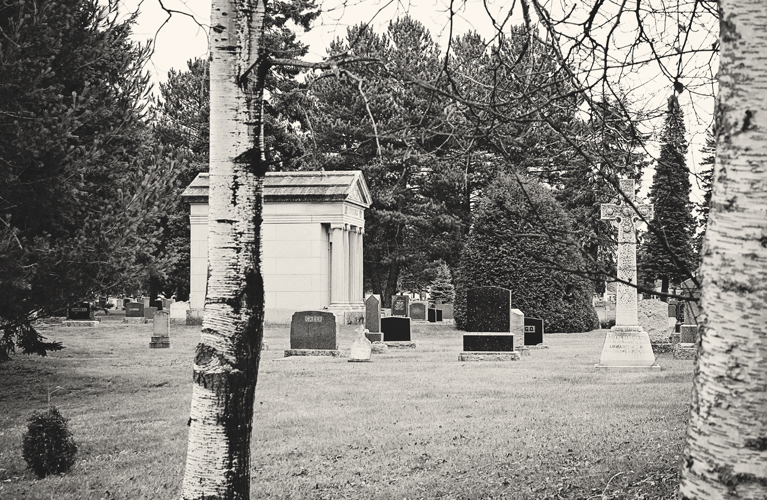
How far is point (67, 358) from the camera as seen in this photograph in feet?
62.4

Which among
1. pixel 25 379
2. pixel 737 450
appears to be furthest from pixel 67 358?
pixel 737 450

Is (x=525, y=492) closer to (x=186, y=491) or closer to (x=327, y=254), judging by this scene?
(x=186, y=491)

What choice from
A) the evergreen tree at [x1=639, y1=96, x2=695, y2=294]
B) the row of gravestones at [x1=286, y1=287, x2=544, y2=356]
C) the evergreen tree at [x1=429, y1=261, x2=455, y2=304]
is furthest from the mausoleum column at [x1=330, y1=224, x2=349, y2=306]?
the evergreen tree at [x1=639, y1=96, x2=695, y2=294]

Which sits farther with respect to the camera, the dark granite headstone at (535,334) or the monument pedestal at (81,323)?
the monument pedestal at (81,323)

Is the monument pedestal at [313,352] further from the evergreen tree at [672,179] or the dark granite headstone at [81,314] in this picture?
the dark granite headstone at [81,314]

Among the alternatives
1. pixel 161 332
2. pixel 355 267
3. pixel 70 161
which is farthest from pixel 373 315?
pixel 355 267

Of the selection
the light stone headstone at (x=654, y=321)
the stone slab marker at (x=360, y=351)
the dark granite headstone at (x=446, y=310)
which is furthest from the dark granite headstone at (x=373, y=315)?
the dark granite headstone at (x=446, y=310)

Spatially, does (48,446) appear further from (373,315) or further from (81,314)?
(81,314)

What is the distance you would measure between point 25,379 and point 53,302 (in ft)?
11.1

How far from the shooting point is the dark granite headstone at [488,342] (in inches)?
684

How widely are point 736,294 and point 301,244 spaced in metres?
29.9

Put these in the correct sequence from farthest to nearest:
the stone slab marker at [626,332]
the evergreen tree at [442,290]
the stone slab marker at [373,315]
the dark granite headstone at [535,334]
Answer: the evergreen tree at [442,290]
the stone slab marker at [373,315]
the dark granite headstone at [535,334]
the stone slab marker at [626,332]

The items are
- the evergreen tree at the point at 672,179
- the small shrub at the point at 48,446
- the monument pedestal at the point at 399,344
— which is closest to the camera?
the evergreen tree at the point at 672,179

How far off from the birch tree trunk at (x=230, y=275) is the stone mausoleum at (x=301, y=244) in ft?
87.5
